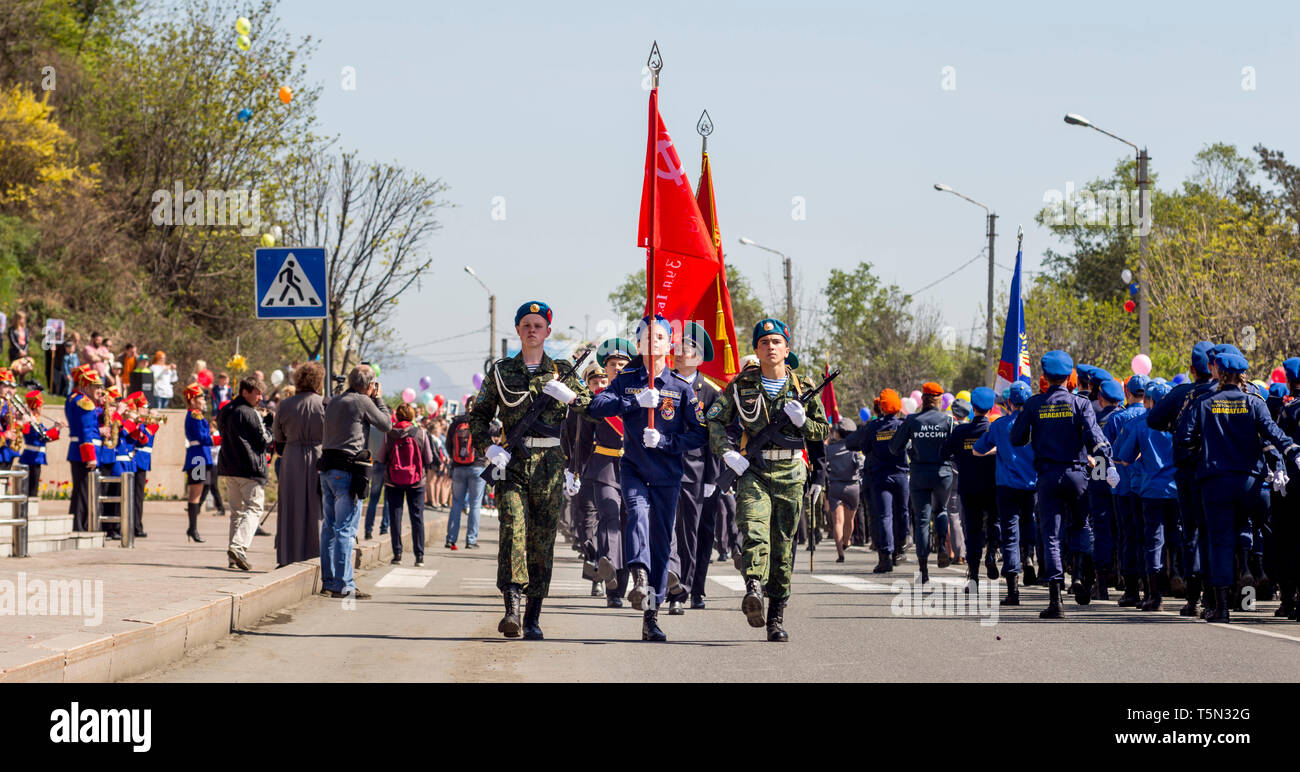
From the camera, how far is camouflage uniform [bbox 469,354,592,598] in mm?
10508

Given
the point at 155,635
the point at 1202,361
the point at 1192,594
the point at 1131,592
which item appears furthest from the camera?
the point at 1131,592

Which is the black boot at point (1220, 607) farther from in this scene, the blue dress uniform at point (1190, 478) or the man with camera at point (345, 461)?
the man with camera at point (345, 461)

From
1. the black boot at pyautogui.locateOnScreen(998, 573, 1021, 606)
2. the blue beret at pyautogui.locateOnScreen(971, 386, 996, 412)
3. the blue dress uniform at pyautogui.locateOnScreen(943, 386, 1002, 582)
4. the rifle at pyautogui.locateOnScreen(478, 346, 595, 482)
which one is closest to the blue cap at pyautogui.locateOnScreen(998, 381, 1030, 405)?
the blue beret at pyautogui.locateOnScreen(971, 386, 996, 412)

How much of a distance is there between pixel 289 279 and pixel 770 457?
6.50 metres

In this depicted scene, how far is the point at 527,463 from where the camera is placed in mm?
10516

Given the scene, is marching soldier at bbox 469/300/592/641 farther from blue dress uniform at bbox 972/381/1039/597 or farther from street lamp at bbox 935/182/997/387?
street lamp at bbox 935/182/997/387

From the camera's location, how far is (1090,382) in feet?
50.0

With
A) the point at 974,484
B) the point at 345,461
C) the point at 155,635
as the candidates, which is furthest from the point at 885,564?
the point at 155,635

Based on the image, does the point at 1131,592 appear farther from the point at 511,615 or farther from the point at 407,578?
the point at 407,578

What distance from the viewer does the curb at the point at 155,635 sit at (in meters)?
7.49
